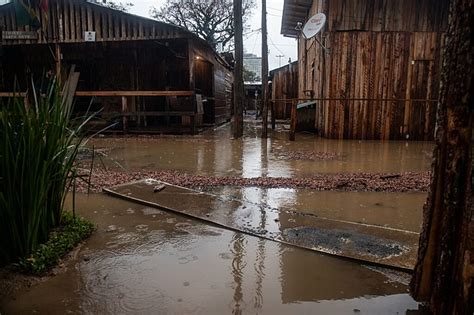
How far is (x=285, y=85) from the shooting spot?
68.5 ft

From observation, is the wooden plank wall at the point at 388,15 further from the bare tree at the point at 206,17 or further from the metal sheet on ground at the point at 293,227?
the bare tree at the point at 206,17

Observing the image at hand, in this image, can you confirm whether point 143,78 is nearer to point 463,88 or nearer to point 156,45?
point 156,45

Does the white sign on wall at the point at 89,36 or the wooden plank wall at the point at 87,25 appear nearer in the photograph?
the wooden plank wall at the point at 87,25

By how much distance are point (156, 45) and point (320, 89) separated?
594 cm

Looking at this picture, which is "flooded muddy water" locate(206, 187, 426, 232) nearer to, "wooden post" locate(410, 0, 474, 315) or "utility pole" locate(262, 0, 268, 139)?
"wooden post" locate(410, 0, 474, 315)

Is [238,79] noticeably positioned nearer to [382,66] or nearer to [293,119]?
[293,119]

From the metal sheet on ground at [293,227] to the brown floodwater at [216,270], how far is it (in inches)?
4.4

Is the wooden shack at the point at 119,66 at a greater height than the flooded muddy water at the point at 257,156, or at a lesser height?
greater

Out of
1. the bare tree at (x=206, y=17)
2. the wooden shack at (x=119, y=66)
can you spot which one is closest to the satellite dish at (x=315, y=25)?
the wooden shack at (x=119, y=66)

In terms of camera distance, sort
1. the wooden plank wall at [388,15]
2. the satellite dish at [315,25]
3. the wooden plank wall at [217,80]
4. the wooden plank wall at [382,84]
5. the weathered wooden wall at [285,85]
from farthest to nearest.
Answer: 1. the weathered wooden wall at [285,85]
2. the wooden plank wall at [217,80]
3. the wooden plank wall at [382,84]
4. the wooden plank wall at [388,15]
5. the satellite dish at [315,25]

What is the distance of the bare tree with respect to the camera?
30.6 metres

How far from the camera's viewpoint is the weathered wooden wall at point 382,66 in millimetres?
9914

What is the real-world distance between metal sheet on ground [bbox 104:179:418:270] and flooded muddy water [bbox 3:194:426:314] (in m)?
0.13

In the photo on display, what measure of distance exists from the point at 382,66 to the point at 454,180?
9.08 meters
